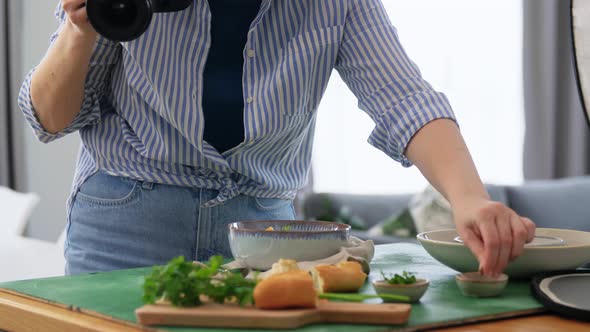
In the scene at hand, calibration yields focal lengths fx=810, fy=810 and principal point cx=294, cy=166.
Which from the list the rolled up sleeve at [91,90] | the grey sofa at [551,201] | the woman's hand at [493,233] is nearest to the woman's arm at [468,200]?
the woman's hand at [493,233]

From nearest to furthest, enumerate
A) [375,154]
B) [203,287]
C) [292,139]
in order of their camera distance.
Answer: [203,287] < [292,139] < [375,154]

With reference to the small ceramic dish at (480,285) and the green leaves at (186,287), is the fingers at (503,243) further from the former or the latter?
the green leaves at (186,287)

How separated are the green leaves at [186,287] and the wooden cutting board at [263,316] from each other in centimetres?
1

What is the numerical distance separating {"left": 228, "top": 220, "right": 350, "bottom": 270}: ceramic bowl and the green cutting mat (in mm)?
69

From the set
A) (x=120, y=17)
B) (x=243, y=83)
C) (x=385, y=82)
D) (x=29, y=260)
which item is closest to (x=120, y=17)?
(x=120, y=17)

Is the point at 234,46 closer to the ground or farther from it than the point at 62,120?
farther from it

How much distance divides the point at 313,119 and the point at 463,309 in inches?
25.4

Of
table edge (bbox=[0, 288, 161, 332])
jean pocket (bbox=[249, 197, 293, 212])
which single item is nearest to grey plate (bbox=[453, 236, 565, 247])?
jean pocket (bbox=[249, 197, 293, 212])

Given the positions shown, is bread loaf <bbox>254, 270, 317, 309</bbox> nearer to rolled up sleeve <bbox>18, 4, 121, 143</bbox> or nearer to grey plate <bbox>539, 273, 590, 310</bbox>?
grey plate <bbox>539, 273, 590, 310</bbox>

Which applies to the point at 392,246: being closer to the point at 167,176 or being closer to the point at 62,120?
the point at 167,176

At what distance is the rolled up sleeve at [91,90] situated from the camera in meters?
1.24

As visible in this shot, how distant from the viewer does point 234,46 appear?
1.29 meters

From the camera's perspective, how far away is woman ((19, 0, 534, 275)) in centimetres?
123

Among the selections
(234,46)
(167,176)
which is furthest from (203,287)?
(234,46)
